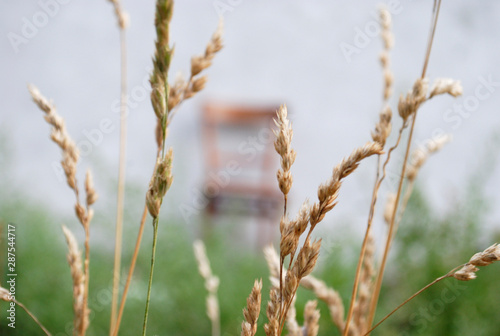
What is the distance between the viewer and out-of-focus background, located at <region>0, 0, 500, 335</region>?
1.25 metres

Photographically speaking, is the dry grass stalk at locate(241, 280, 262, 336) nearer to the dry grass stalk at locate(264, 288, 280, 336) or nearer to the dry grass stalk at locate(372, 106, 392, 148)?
the dry grass stalk at locate(264, 288, 280, 336)

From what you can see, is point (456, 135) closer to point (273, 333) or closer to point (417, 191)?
point (417, 191)

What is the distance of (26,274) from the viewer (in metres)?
1.22

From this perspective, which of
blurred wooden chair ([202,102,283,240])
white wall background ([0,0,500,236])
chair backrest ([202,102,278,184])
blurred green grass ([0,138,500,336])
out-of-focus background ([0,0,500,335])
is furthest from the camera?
chair backrest ([202,102,278,184])

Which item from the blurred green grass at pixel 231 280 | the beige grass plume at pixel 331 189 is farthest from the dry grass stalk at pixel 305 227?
the blurred green grass at pixel 231 280

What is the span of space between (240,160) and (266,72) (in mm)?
827

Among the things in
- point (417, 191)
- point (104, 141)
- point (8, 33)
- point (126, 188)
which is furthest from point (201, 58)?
point (8, 33)

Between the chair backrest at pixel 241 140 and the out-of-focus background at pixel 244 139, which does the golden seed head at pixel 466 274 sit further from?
the chair backrest at pixel 241 140

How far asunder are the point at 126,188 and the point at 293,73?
82.2 inches

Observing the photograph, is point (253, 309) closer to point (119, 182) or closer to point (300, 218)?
point (300, 218)

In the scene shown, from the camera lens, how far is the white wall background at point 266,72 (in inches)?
106

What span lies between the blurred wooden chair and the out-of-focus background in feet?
0.37

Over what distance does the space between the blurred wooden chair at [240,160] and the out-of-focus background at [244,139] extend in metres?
0.11

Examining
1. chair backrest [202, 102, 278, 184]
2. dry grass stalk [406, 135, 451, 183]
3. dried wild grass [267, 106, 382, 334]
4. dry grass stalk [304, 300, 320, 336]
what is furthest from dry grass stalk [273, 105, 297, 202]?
chair backrest [202, 102, 278, 184]
